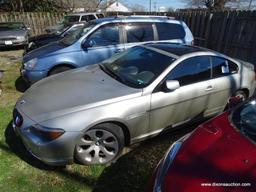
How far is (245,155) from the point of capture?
2.18 m

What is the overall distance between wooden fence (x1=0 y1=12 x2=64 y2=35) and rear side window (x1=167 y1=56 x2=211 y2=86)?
15194 mm

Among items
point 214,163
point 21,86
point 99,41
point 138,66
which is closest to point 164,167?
point 214,163

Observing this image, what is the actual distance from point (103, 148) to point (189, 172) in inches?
64.5

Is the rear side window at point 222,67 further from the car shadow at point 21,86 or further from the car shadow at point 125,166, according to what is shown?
the car shadow at point 21,86

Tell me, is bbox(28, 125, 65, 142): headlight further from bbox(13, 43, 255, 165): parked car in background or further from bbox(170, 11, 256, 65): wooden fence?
bbox(170, 11, 256, 65): wooden fence

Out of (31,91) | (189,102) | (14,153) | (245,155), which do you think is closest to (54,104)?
(31,91)

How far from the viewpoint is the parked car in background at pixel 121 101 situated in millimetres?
3279

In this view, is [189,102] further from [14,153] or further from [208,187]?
[14,153]

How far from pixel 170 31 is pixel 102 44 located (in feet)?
5.87

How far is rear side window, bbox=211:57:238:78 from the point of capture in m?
4.45

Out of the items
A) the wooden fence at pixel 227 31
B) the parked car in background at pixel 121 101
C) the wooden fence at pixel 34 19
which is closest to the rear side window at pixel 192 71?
the parked car in background at pixel 121 101

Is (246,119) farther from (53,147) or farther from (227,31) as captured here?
(227,31)

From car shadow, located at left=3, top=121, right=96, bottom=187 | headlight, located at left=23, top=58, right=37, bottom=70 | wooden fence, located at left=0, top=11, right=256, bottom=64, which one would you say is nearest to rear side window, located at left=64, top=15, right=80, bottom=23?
wooden fence, located at left=0, top=11, right=256, bottom=64

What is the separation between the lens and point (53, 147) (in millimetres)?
3207
